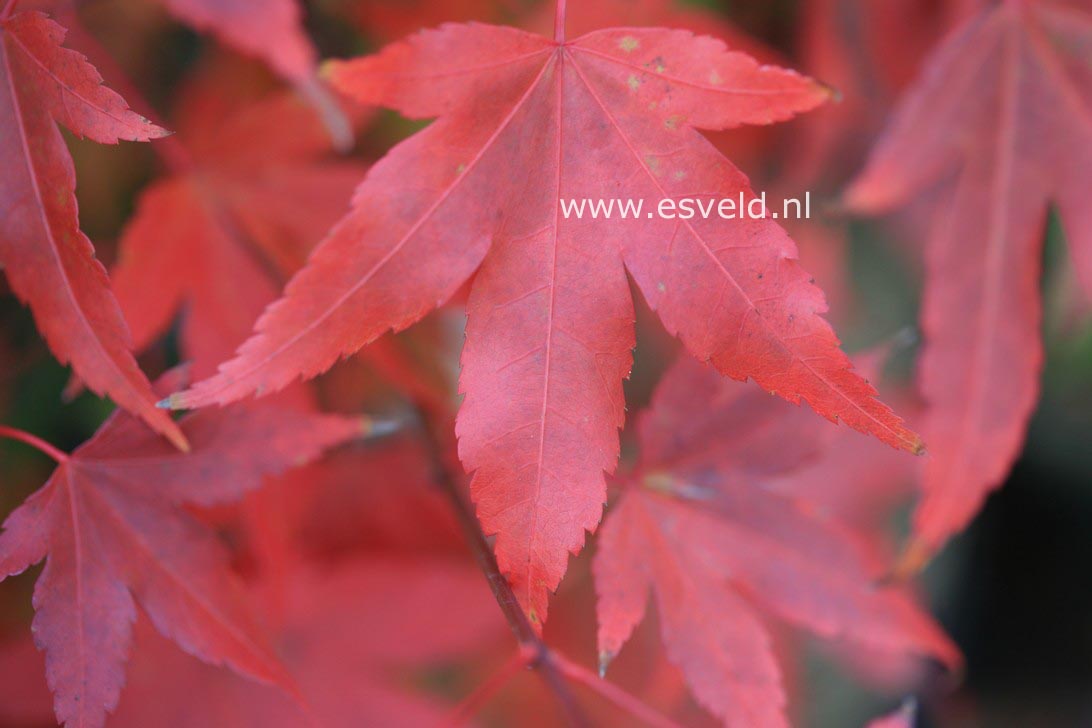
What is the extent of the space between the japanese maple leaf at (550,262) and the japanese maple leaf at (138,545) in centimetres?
13

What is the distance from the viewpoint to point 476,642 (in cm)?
97

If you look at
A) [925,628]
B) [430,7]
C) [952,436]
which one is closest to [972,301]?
[952,436]

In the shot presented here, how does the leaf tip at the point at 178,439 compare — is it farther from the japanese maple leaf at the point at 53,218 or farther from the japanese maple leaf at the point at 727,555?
the japanese maple leaf at the point at 727,555

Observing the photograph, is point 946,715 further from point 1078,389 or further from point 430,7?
point 430,7

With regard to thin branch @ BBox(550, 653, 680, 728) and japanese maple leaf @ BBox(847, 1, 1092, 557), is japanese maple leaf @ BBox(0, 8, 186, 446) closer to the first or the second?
thin branch @ BBox(550, 653, 680, 728)

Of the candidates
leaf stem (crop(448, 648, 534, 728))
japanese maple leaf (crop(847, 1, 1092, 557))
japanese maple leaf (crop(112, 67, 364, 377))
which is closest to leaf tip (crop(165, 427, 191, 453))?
japanese maple leaf (crop(112, 67, 364, 377))

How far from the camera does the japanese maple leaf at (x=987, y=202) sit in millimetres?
747

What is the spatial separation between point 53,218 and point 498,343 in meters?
0.30

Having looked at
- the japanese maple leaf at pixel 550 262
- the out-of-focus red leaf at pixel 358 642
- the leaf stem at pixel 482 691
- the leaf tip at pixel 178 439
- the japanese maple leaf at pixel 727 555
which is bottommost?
the out-of-focus red leaf at pixel 358 642

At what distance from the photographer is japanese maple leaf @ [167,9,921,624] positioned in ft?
1.63

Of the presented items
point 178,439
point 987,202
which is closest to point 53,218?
point 178,439

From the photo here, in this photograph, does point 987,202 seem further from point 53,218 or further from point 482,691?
point 53,218

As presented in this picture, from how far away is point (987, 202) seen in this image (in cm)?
79

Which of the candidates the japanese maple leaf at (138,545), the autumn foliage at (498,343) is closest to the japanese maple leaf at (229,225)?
the autumn foliage at (498,343)
